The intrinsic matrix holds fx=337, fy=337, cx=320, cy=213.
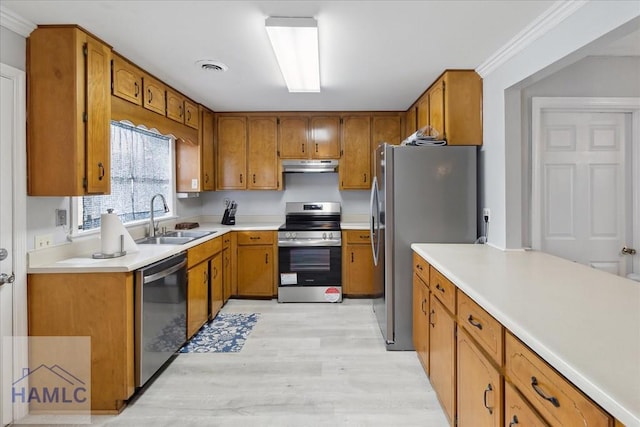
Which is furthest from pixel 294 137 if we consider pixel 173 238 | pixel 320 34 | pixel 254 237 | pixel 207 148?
pixel 320 34

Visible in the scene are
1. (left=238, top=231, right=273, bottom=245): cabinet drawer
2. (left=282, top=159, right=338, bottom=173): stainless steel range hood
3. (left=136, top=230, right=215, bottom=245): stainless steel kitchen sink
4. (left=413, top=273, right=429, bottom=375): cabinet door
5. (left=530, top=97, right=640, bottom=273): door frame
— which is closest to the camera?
(left=413, top=273, right=429, bottom=375): cabinet door

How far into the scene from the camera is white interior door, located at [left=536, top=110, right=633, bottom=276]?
252cm

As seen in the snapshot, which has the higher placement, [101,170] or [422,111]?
[422,111]

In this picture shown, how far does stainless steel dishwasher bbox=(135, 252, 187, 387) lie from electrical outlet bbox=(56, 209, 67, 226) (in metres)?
0.67

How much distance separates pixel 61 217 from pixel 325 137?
299 cm

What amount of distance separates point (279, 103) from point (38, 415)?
134 inches

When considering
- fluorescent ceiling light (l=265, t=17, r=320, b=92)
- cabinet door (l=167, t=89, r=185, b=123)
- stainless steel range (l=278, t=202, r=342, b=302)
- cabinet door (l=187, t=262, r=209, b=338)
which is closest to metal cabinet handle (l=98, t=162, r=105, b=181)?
cabinet door (l=187, t=262, r=209, b=338)

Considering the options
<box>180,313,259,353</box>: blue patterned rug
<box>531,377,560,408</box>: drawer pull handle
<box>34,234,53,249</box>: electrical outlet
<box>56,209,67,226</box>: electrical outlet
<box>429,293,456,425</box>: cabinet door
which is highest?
<box>56,209,67,226</box>: electrical outlet

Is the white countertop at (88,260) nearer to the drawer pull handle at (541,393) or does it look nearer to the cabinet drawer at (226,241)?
the cabinet drawer at (226,241)

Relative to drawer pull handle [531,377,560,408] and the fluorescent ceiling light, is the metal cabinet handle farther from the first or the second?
drawer pull handle [531,377,560,408]

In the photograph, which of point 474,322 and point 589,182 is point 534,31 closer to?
point 589,182

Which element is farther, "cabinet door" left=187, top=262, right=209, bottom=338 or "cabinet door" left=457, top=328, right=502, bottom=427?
"cabinet door" left=187, top=262, right=209, bottom=338

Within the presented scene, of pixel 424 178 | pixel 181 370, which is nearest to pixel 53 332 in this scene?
pixel 181 370

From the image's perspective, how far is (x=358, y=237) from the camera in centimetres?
418
